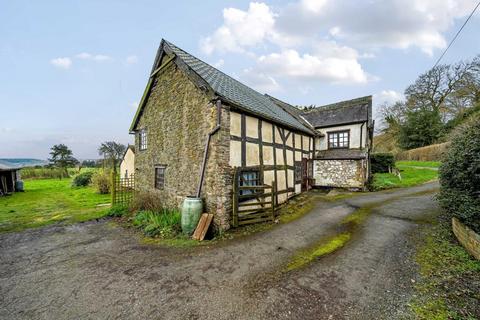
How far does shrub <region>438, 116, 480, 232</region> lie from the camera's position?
458 cm

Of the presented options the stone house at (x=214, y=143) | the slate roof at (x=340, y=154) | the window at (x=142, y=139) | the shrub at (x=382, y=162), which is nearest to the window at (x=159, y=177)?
the stone house at (x=214, y=143)

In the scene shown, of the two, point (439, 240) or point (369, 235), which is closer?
point (439, 240)

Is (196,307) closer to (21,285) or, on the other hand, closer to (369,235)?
(21,285)

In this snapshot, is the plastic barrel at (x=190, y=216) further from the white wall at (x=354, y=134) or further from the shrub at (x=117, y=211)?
the white wall at (x=354, y=134)

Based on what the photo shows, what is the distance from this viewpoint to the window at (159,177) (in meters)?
9.83

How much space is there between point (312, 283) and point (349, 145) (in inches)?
500

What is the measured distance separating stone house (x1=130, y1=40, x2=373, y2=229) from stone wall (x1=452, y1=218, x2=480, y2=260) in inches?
231

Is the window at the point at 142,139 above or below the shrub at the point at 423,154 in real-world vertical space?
above

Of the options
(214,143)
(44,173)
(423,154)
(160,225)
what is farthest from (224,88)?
(44,173)

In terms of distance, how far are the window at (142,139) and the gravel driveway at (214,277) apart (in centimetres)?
584

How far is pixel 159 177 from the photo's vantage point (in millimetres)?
10180

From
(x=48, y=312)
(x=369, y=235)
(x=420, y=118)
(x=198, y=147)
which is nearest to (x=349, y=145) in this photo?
(x=369, y=235)

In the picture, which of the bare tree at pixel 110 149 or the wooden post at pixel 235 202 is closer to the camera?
the wooden post at pixel 235 202

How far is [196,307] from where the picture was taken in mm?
3324
